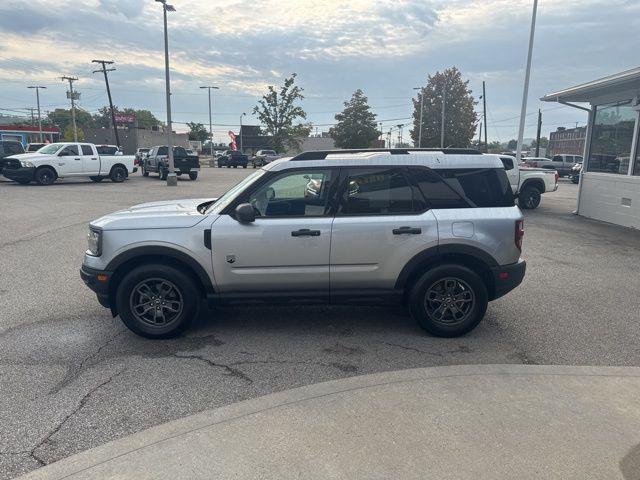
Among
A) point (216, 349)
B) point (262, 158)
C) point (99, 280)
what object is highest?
point (262, 158)

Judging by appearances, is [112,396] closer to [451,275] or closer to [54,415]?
[54,415]

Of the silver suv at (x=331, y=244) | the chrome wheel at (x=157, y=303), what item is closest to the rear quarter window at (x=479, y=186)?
the silver suv at (x=331, y=244)

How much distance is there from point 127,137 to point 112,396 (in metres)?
74.9

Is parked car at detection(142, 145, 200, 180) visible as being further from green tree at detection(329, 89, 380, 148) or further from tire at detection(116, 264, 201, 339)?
green tree at detection(329, 89, 380, 148)

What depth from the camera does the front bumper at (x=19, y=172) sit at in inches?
773

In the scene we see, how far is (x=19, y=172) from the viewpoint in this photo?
19.6 metres

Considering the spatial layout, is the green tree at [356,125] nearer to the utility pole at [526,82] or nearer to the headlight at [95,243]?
the utility pole at [526,82]

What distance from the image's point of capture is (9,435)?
2949 millimetres

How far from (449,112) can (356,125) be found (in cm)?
1266

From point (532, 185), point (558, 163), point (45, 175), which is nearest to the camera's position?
point (532, 185)

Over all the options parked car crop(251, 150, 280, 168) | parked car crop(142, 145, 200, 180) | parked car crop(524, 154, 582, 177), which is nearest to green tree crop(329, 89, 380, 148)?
parked car crop(251, 150, 280, 168)

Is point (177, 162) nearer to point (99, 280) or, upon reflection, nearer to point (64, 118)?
point (99, 280)

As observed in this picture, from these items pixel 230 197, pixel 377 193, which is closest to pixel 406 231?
pixel 377 193

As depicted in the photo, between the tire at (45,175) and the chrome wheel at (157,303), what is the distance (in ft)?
63.0
